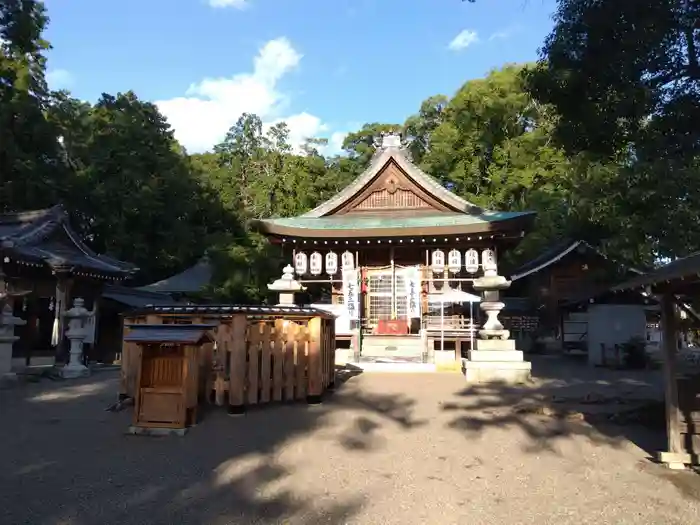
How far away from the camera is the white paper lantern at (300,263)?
61.1ft

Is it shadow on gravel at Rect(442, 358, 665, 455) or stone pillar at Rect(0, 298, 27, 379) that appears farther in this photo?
stone pillar at Rect(0, 298, 27, 379)

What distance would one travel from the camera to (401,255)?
1914 cm

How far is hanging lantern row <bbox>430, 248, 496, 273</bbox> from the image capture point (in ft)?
58.0

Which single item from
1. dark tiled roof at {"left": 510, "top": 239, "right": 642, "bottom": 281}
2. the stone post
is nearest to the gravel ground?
the stone post

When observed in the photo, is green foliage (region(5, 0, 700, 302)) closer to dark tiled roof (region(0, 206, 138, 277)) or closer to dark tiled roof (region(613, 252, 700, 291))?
dark tiled roof (region(613, 252, 700, 291))

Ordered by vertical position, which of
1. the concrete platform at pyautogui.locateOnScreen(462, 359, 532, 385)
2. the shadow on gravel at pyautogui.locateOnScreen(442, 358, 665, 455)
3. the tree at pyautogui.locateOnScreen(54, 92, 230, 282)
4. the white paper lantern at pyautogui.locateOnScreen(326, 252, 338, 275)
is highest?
the tree at pyautogui.locateOnScreen(54, 92, 230, 282)

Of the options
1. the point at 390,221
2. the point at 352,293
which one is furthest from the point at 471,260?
the point at 352,293

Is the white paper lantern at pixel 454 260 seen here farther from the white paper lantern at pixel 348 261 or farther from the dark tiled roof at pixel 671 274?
the dark tiled roof at pixel 671 274

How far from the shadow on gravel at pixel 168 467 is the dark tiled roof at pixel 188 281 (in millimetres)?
18641

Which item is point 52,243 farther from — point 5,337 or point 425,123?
point 425,123

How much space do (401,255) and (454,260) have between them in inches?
80.9

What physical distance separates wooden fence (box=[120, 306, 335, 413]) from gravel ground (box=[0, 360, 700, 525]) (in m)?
0.36

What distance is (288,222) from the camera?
19062 mm

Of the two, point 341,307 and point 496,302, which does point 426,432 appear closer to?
point 496,302
